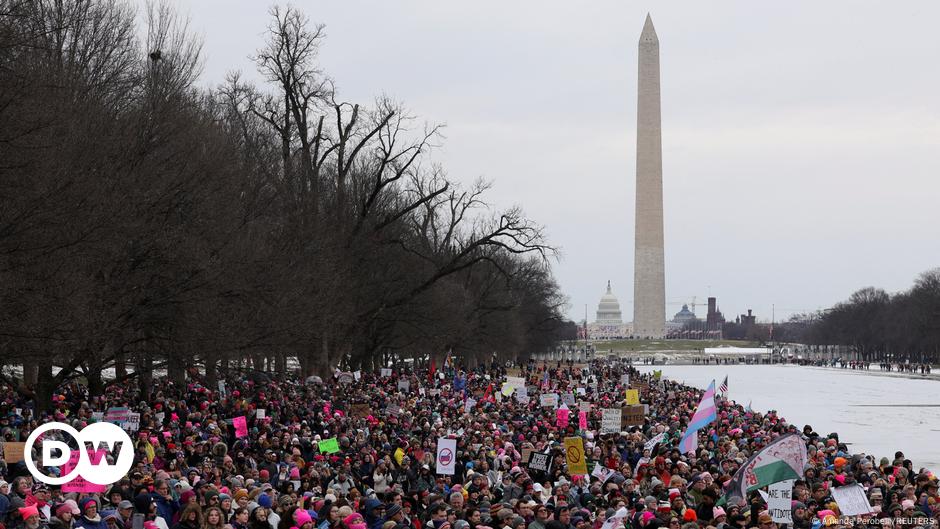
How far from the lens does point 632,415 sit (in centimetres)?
2864

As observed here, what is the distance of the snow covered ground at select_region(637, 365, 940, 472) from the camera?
34.5 meters

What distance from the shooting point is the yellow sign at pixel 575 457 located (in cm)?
1827

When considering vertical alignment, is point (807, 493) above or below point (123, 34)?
below

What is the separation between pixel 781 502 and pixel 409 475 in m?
5.78

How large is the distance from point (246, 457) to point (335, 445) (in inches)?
52.2

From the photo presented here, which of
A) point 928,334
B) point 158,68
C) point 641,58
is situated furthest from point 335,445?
point 928,334

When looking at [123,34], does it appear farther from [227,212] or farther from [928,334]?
[928,334]

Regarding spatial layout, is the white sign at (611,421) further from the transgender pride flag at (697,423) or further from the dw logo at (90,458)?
the dw logo at (90,458)

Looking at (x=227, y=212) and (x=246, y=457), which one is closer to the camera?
(x=246, y=457)

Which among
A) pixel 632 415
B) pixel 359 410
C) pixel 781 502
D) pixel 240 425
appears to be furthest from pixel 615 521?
pixel 359 410

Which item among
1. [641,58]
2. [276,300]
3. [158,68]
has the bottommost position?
[276,300]

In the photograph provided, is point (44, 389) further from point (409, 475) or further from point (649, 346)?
point (649, 346)

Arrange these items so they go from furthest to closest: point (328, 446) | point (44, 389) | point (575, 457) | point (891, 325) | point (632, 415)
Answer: point (891, 325) < point (632, 415) < point (44, 389) < point (328, 446) < point (575, 457)

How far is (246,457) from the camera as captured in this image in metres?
18.8
